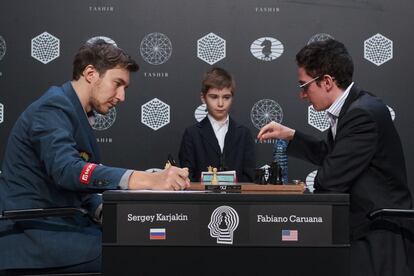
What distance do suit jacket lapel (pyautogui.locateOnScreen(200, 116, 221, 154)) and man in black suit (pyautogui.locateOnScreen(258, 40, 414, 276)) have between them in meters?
1.64

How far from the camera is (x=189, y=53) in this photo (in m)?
5.23

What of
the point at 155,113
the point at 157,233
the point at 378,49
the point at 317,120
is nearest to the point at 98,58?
the point at 157,233

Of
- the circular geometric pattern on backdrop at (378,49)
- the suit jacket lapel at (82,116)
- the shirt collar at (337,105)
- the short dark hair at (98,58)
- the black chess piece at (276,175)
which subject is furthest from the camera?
the circular geometric pattern on backdrop at (378,49)

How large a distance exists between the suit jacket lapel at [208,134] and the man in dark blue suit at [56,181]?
1932 millimetres

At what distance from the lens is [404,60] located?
5.20m

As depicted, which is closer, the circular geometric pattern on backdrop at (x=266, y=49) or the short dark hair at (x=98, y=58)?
the short dark hair at (x=98, y=58)

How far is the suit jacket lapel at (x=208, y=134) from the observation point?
485cm

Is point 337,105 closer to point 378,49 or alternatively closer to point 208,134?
point 208,134

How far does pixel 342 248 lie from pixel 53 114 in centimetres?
128

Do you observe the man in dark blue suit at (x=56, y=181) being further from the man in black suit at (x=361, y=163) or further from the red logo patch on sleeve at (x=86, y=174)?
the man in black suit at (x=361, y=163)

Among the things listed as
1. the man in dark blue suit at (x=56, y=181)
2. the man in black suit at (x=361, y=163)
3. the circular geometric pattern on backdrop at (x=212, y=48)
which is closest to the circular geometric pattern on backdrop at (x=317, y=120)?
the circular geometric pattern on backdrop at (x=212, y=48)

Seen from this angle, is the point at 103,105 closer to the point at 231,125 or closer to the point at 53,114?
the point at 53,114

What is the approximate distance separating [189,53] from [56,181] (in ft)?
9.21

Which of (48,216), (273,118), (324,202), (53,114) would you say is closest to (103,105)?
(53,114)
